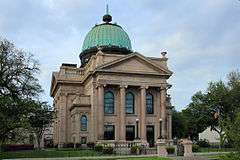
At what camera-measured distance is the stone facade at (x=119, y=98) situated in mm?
69500

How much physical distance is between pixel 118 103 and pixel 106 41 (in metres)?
14.7

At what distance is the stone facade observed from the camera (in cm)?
6950

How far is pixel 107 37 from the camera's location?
266 feet

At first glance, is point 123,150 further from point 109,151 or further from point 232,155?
point 232,155

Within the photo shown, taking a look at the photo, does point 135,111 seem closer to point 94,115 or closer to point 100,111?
point 100,111

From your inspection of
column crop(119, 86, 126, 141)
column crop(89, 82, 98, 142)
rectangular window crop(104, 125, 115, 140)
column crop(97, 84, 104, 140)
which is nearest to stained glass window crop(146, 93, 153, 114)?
column crop(119, 86, 126, 141)

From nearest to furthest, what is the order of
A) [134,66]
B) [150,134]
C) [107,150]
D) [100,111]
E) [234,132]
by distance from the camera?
[234,132] < [107,150] < [100,111] < [134,66] < [150,134]

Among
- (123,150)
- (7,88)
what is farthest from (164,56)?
(7,88)

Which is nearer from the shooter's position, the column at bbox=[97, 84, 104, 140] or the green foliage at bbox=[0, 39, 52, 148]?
the green foliage at bbox=[0, 39, 52, 148]

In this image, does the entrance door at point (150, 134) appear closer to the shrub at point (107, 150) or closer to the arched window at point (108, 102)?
the arched window at point (108, 102)

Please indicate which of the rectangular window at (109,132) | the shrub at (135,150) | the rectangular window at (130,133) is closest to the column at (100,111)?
the rectangular window at (109,132)

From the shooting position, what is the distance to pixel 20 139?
4881cm

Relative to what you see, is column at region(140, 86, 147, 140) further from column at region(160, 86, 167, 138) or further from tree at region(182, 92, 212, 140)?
tree at region(182, 92, 212, 140)

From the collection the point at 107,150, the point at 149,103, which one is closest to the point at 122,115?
the point at 149,103
